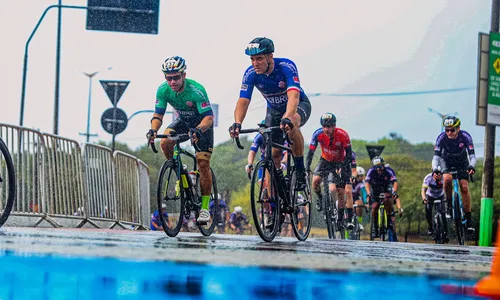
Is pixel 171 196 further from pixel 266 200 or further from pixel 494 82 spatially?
pixel 494 82

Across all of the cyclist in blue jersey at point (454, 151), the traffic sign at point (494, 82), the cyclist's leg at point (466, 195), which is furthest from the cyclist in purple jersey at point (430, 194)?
the traffic sign at point (494, 82)

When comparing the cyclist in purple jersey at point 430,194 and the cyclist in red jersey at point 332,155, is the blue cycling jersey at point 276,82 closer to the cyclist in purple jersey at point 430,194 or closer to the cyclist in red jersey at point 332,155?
the cyclist in red jersey at point 332,155

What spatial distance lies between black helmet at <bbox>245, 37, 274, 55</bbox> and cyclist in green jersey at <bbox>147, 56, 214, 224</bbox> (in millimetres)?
880

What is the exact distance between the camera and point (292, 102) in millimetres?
8383

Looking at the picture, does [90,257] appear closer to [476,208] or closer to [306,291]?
[306,291]

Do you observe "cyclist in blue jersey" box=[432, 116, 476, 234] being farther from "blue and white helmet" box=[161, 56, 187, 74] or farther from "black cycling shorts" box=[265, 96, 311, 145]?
"blue and white helmet" box=[161, 56, 187, 74]

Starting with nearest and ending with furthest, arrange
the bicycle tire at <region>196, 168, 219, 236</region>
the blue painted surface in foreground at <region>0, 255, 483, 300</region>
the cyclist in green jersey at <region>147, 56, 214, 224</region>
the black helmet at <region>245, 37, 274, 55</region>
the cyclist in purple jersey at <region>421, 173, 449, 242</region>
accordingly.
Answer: the blue painted surface in foreground at <region>0, 255, 483, 300</region>, the black helmet at <region>245, 37, 274, 55</region>, the cyclist in green jersey at <region>147, 56, 214, 224</region>, the bicycle tire at <region>196, 168, 219, 236</region>, the cyclist in purple jersey at <region>421, 173, 449, 242</region>

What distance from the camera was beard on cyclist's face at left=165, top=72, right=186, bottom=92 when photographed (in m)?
9.03

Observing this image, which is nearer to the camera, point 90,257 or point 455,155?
point 90,257

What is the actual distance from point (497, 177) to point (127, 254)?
89128mm

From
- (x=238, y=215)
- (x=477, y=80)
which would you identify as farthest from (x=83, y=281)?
(x=238, y=215)

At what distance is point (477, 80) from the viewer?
2028 centimetres

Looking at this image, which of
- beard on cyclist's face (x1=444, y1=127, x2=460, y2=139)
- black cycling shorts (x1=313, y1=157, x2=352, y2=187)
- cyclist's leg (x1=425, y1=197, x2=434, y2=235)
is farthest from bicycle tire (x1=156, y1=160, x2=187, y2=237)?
cyclist's leg (x1=425, y1=197, x2=434, y2=235)

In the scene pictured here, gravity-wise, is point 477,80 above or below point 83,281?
above
